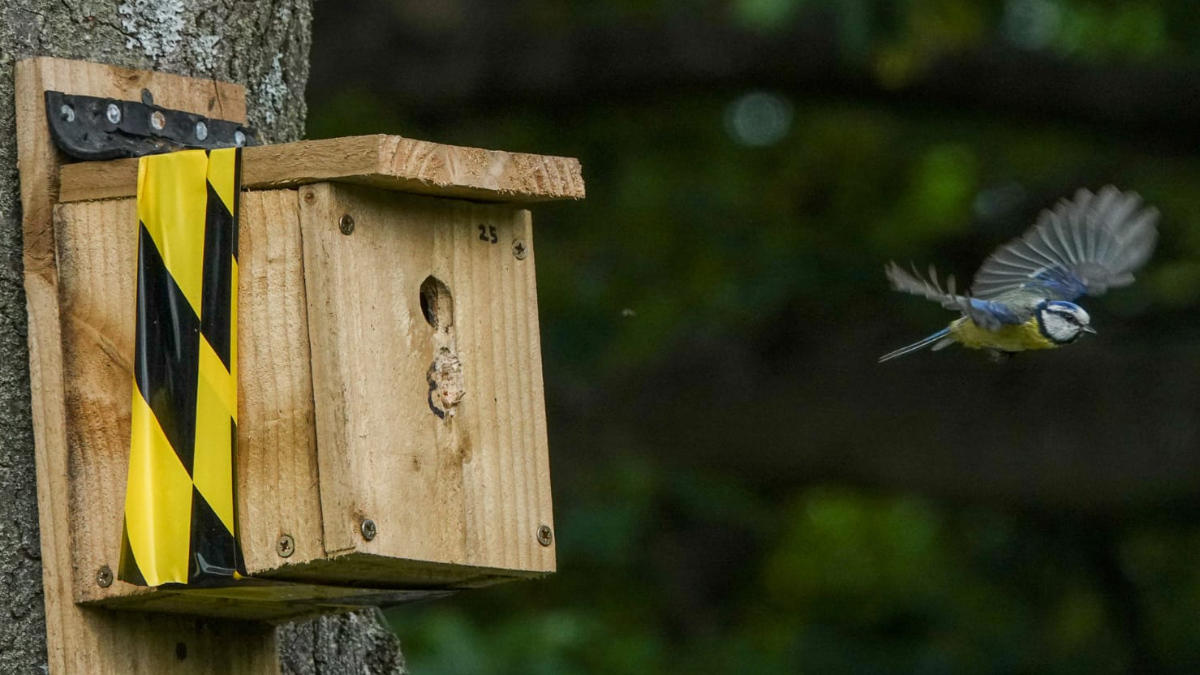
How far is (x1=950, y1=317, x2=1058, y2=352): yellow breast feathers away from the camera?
11.0 ft

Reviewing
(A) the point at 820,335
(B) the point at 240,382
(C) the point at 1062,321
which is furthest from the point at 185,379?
(A) the point at 820,335

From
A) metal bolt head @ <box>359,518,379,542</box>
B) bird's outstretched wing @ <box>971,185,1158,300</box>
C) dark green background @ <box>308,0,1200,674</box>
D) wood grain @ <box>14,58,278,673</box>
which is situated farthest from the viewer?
dark green background @ <box>308,0,1200,674</box>

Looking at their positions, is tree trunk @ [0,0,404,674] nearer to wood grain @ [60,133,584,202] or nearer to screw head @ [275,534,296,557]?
wood grain @ [60,133,584,202]

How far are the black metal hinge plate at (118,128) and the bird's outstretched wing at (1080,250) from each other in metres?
1.42

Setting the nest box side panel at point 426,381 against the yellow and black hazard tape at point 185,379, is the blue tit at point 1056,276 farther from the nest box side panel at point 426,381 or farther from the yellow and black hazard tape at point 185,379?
the yellow and black hazard tape at point 185,379

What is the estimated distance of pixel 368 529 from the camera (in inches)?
84.2

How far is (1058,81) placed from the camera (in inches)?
240

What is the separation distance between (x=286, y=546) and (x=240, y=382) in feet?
0.64

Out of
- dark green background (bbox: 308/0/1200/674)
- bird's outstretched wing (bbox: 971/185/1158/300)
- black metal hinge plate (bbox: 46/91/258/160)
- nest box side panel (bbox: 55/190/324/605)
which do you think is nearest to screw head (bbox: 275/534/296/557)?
nest box side panel (bbox: 55/190/324/605)

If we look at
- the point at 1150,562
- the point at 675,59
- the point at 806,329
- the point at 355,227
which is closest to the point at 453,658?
the point at 806,329

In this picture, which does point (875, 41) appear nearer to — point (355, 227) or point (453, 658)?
point (453, 658)

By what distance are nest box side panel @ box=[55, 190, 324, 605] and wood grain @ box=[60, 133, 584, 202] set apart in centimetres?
3

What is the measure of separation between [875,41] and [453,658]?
7.12ft

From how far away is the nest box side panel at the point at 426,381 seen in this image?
2.15m
